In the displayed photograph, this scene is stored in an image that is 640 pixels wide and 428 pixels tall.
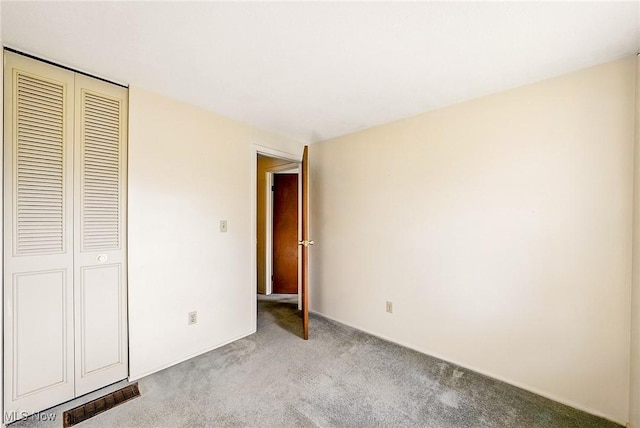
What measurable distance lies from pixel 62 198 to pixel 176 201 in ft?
2.20

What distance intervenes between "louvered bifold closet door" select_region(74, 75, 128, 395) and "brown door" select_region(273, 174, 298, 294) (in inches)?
91.8

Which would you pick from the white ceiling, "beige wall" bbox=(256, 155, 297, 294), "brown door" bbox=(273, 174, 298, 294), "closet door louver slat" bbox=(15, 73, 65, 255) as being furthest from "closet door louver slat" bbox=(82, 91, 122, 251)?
"brown door" bbox=(273, 174, 298, 294)

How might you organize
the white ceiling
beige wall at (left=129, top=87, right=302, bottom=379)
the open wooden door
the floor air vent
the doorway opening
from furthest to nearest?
the doorway opening → the open wooden door → beige wall at (left=129, top=87, right=302, bottom=379) → the floor air vent → the white ceiling

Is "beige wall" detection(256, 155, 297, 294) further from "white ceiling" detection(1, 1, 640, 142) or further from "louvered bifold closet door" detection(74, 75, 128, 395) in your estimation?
"louvered bifold closet door" detection(74, 75, 128, 395)

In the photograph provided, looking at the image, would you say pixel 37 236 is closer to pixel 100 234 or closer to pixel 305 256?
pixel 100 234

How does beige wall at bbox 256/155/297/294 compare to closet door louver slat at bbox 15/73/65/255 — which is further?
beige wall at bbox 256/155/297/294

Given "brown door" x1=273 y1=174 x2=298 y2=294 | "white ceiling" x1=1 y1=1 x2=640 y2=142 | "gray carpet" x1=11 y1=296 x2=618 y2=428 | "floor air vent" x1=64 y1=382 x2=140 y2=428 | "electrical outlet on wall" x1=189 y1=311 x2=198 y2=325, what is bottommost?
"gray carpet" x1=11 y1=296 x2=618 y2=428

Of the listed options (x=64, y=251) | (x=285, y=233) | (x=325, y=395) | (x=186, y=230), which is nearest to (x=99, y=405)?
(x=64, y=251)

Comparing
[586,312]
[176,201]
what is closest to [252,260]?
[176,201]

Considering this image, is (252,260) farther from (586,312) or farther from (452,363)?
(586,312)

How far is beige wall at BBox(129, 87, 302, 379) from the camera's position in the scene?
1.96m

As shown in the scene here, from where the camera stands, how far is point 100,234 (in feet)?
5.93

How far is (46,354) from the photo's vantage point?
1.61 meters

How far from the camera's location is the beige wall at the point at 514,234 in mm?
1581
